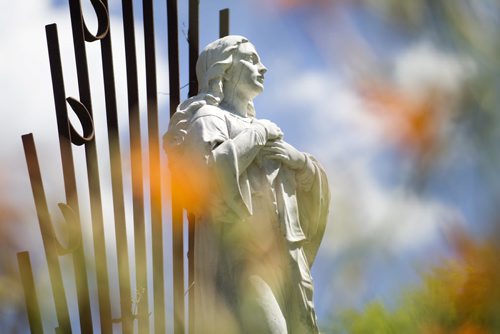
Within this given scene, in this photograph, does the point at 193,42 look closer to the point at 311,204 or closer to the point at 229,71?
the point at 229,71

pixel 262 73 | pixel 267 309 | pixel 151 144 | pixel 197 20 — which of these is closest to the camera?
pixel 267 309

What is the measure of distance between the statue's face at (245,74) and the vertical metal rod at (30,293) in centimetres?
241

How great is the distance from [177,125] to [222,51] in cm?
85

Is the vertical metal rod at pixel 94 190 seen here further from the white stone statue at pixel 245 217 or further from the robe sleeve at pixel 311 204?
the robe sleeve at pixel 311 204

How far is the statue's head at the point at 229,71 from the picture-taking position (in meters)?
8.09

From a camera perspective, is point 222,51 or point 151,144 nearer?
point 222,51

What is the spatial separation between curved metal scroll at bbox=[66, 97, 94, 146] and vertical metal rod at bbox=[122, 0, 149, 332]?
39 centimetres

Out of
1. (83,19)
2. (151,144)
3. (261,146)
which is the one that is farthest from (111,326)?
(83,19)

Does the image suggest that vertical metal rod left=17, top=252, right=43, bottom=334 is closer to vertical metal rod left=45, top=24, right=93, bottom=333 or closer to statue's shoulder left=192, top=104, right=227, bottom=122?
vertical metal rod left=45, top=24, right=93, bottom=333

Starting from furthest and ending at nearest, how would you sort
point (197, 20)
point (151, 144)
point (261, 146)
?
point (197, 20) < point (151, 144) < point (261, 146)

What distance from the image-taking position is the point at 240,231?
746 cm

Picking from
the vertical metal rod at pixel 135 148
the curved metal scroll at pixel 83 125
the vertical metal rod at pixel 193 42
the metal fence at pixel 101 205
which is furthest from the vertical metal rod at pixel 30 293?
the vertical metal rod at pixel 193 42

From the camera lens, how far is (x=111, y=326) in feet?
28.4

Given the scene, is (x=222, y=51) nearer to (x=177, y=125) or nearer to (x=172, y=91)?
(x=177, y=125)
